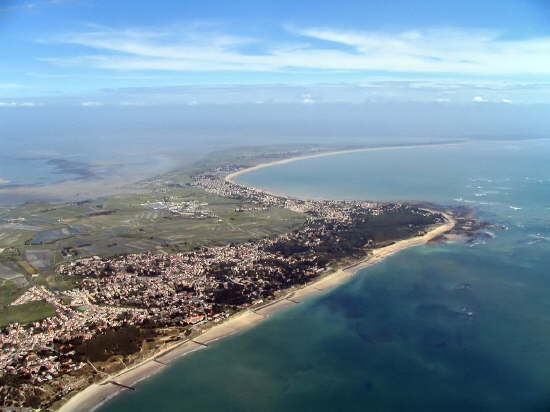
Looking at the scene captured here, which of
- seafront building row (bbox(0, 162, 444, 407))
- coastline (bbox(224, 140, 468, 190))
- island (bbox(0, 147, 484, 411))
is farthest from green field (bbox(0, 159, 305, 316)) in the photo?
coastline (bbox(224, 140, 468, 190))

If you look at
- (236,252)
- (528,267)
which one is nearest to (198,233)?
(236,252)

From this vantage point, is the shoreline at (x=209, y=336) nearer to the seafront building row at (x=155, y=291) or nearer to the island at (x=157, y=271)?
the island at (x=157, y=271)

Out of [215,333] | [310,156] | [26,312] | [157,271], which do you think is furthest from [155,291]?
[310,156]

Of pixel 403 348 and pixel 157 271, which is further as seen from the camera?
pixel 157 271

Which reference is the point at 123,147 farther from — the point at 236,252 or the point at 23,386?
the point at 23,386

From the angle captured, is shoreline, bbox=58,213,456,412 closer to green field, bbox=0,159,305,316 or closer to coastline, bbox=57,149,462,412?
coastline, bbox=57,149,462,412

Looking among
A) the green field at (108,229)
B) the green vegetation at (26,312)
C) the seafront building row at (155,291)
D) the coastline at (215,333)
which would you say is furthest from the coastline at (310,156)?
the green vegetation at (26,312)

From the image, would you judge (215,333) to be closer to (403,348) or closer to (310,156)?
(403,348)
